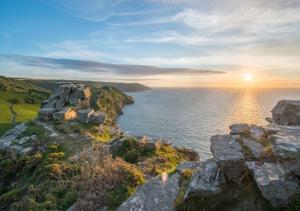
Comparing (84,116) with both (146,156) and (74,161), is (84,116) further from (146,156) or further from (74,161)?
(74,161)

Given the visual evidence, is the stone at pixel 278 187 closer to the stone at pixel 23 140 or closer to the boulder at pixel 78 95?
the stone at pixel 23 140

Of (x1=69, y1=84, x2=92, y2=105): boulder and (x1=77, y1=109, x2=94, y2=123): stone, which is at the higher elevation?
(x1=69, y1=84, x2=92, y2=105): boulder

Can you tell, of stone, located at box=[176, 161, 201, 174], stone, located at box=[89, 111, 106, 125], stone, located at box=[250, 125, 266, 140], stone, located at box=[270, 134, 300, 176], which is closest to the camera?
stone, located at box=[270, 134, 300, 176]

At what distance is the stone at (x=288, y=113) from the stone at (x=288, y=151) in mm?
2456

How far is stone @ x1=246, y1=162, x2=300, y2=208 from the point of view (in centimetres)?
690

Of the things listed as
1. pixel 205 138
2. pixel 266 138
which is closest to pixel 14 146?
pixel 266 138

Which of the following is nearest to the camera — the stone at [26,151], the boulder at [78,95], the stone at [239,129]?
the stone at [239,129]

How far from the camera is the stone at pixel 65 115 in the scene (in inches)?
1324

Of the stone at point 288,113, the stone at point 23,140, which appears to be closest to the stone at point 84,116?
the stone at point 23,140

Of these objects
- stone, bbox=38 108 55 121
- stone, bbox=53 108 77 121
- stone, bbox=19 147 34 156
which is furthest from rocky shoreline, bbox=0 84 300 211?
stone, bbox=38 108 55 121

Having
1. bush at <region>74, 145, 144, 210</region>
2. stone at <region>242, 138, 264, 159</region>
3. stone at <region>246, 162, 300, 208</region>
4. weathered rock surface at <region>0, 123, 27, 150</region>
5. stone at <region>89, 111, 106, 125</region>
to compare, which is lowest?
weathered rock surface at <region>0, 123, 27, 150</region>

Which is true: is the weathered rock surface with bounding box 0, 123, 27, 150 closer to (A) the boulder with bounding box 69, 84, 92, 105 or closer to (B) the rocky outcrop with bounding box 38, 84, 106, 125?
(B) the rocky outcrop with bounding box 38, 84, 106, 125

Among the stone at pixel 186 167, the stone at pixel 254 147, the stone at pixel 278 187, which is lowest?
the stone at pixel 186 167

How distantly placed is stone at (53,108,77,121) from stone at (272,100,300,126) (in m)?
28.6
